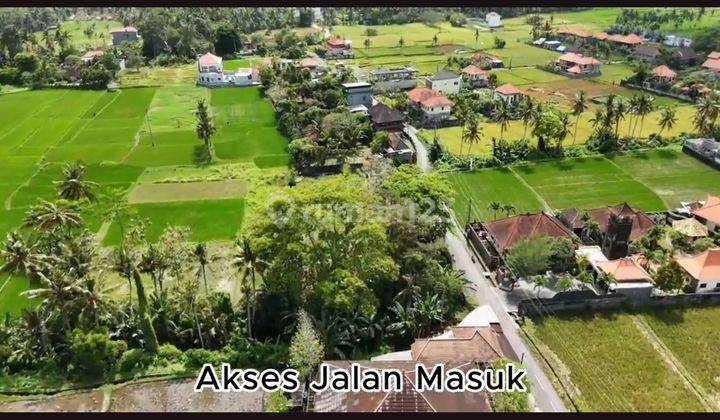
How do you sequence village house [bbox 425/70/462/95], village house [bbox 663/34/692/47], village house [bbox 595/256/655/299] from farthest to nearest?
village house [bbox 663/34/692/47] → village house [bbox 425/70/462/95] → village house [bbox 595/256/655/299]

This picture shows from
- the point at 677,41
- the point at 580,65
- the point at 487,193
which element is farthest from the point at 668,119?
the point at 677,41

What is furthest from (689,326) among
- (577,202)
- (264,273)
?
(264,273)

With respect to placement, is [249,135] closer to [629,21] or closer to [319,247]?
[319,247]

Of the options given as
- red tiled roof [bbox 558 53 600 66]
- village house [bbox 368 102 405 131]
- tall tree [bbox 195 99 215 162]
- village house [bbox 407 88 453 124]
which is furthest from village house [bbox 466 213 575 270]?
red tiled roof [bbox 558 53 600 66]

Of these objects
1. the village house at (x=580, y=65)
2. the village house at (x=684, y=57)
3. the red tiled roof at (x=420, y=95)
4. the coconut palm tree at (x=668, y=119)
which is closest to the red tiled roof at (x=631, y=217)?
the coconut palm tree at (x=668, y=119)

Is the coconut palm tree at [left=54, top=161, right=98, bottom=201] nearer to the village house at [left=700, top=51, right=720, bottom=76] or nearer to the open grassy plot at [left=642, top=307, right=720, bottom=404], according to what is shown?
the open grassy plot at [left=642, top=307, right=720, bottom=404]
